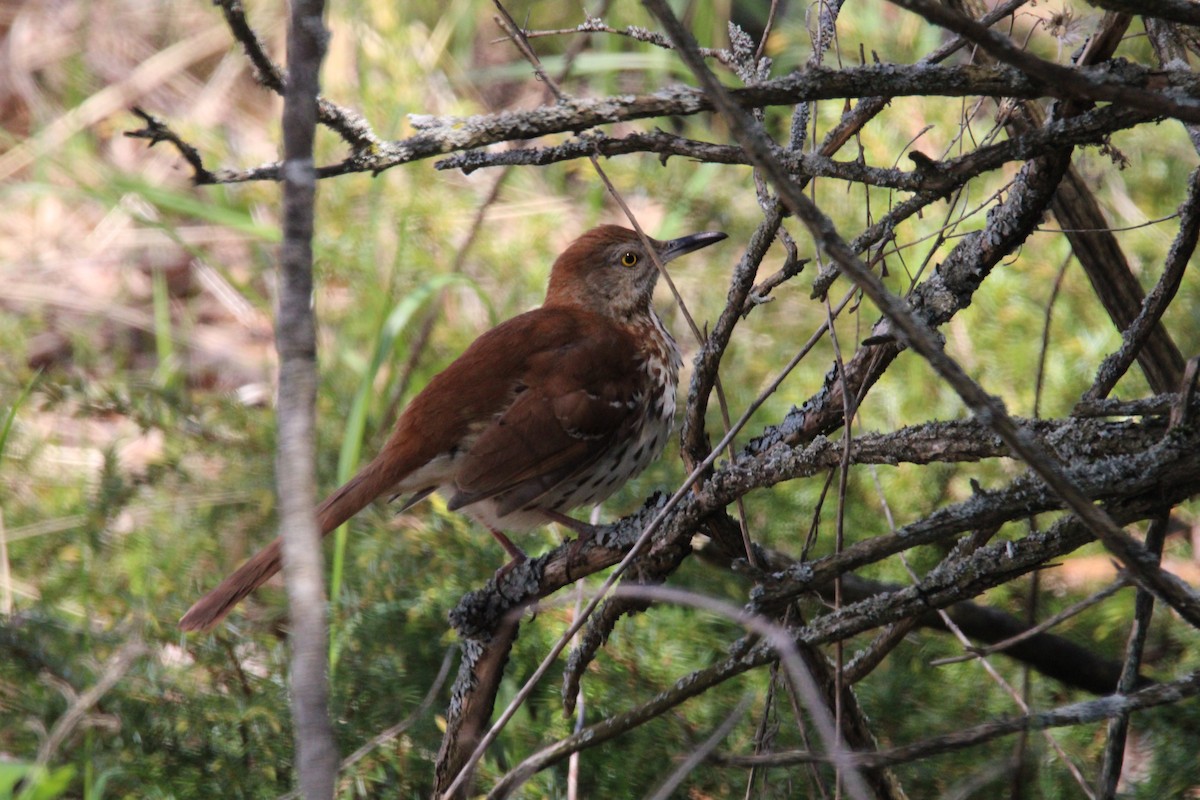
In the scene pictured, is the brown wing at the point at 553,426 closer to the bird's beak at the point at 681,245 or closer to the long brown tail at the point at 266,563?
the long brown tail at the point at 266,563

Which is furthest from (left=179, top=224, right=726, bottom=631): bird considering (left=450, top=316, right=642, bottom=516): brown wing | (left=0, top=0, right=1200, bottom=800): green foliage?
(left=0, top=0, right=1200, bottom=800): green foliage

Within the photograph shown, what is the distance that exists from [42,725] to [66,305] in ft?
12.1

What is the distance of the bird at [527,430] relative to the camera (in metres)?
3.16

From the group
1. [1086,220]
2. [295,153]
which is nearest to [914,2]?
[295,153]

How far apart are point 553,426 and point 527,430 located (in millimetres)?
70

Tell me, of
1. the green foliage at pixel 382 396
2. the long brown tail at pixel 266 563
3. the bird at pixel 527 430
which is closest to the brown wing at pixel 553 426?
the bird at pixel 527 430

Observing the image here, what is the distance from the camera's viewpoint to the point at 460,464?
325 centimetres

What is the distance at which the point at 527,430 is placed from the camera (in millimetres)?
3301

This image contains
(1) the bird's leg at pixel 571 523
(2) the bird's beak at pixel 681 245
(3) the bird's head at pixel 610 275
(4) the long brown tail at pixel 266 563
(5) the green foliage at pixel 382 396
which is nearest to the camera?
(1) the bird's leg at pixel 571 523

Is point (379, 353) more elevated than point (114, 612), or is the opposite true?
point (379, 353)

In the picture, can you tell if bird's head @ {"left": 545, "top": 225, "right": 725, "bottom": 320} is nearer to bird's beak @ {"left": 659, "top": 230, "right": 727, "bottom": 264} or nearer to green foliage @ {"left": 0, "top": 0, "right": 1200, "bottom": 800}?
bird's beak @ {"left": 659, "top": 230, "right": 727, "bottom": 264}

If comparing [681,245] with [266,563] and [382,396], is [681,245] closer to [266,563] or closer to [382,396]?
[382,396]

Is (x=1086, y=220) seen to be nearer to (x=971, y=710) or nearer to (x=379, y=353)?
(x=971, y=710)

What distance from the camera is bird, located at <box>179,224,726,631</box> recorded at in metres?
3.16
